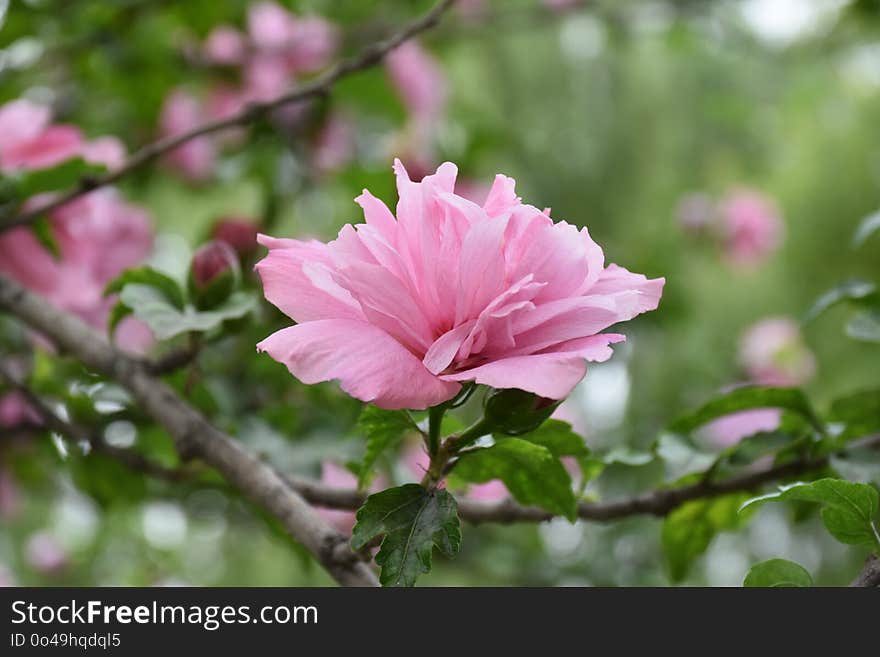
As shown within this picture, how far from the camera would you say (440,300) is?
0.32 metres

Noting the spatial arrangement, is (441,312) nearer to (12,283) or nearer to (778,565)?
(778,565)

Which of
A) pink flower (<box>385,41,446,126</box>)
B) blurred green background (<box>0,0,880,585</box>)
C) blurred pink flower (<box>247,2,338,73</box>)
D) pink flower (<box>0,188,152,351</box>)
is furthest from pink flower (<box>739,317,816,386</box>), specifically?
pink flower (<box>0,188,152,351</box>)

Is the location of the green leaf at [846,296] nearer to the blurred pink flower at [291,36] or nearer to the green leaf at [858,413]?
the green leaf at [858,413]

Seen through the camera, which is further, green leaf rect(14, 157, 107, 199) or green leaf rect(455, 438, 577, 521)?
green leaf rect(14, 157, 107, 199)

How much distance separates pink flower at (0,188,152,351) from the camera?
27.3 inches

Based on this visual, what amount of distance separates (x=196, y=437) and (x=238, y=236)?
39 cm

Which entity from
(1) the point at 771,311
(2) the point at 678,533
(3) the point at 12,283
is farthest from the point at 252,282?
(1) the point at 771,311

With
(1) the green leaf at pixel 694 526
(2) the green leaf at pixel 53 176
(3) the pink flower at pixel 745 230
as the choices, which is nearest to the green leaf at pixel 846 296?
(1) the green leaf at pixel 694 526

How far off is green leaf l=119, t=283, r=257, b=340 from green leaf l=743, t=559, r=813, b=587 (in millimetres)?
275

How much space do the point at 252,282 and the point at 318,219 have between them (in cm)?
28

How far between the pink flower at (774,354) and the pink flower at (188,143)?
83 centimetres

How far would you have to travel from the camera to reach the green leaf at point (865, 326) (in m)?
0.52

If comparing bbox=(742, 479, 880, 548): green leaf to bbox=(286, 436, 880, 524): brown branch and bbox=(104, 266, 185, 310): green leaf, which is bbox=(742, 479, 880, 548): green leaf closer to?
bbox=(286, 436, 880, 524): brown branch

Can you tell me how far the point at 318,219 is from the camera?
3.56 ft
